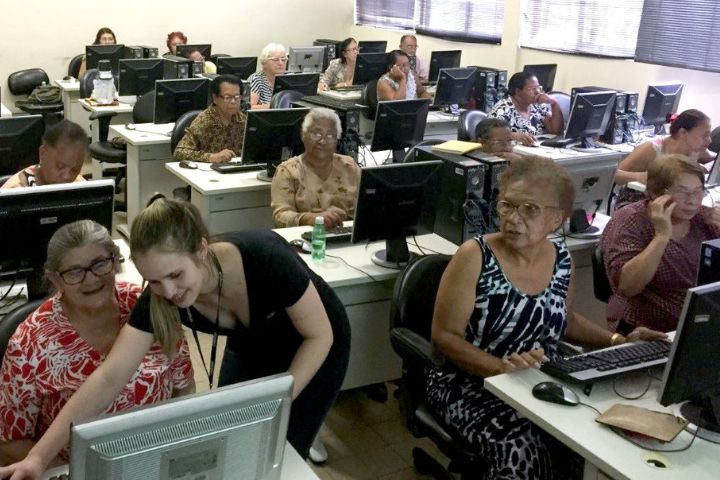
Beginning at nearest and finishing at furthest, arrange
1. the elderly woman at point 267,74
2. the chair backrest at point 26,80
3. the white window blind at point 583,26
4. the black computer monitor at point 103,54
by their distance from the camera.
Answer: the elderly woman at point 267,74 → the white window blind at point 583,26 → the black computer monitor at point 103,54 → the chair backrest at point 26,80

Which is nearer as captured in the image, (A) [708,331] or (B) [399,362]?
(A) [708,331]

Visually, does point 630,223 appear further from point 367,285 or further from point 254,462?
point 254,462

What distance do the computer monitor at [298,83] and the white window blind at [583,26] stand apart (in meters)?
2.67

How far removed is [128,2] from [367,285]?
7.50 metres

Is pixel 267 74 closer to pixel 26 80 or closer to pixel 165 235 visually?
pixel 26 80

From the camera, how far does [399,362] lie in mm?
3246

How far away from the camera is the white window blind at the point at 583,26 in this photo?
6.79m

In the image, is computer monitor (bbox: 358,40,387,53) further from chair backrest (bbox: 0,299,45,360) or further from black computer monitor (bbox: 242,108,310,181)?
chair backrest (bbox: 0,299,45,360)

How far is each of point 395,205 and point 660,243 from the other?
3.18 ft

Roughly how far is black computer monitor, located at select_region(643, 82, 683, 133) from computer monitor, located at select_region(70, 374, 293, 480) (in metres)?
5.40

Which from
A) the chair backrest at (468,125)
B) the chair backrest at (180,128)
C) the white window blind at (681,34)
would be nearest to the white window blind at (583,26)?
the white window blind at (681,34)

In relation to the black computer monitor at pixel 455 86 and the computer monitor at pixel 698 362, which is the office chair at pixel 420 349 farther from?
the black computer monitor at pixel 455 86

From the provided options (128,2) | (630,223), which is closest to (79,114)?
(128,2)

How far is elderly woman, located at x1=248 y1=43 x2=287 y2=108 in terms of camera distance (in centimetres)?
657
